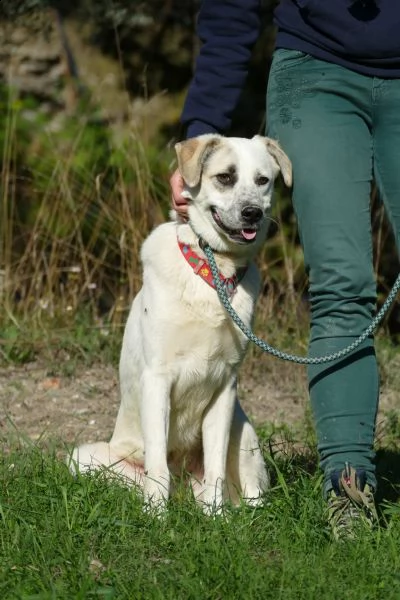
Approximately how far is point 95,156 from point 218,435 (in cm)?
357

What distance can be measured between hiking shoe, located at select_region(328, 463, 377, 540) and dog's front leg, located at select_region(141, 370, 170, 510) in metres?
0.66

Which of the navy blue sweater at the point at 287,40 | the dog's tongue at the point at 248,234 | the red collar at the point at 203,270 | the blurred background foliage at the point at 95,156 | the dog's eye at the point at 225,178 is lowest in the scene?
the red collar at the point at 203,270

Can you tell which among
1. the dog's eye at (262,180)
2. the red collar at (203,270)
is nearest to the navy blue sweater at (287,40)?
the dog's eye at (262,180)

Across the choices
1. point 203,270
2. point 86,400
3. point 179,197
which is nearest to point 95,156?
point 86,400

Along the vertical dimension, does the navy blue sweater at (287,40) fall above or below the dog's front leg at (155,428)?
above

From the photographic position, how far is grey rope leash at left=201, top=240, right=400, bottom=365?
3330 mm

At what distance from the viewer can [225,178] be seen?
3914mm

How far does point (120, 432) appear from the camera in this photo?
4.12 meters

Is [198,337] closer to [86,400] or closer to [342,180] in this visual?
[342,180]

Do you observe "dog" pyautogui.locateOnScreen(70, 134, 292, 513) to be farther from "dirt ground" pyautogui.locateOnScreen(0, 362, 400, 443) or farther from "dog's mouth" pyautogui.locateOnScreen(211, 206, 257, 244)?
"dirt ground" pyautogui.locateOnScreen(0, 362, 400, 443)

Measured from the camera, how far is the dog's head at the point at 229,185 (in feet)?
12.5

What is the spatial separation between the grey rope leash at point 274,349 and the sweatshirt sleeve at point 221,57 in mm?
495

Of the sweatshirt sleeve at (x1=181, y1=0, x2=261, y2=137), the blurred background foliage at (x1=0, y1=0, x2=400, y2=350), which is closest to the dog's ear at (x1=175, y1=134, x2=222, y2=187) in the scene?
the sweatshirt sleeve at (x1=181, y1=0, x2=261, y2=137)

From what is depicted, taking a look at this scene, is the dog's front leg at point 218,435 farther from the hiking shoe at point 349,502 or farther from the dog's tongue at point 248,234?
the hiking shoe at point 349,502
